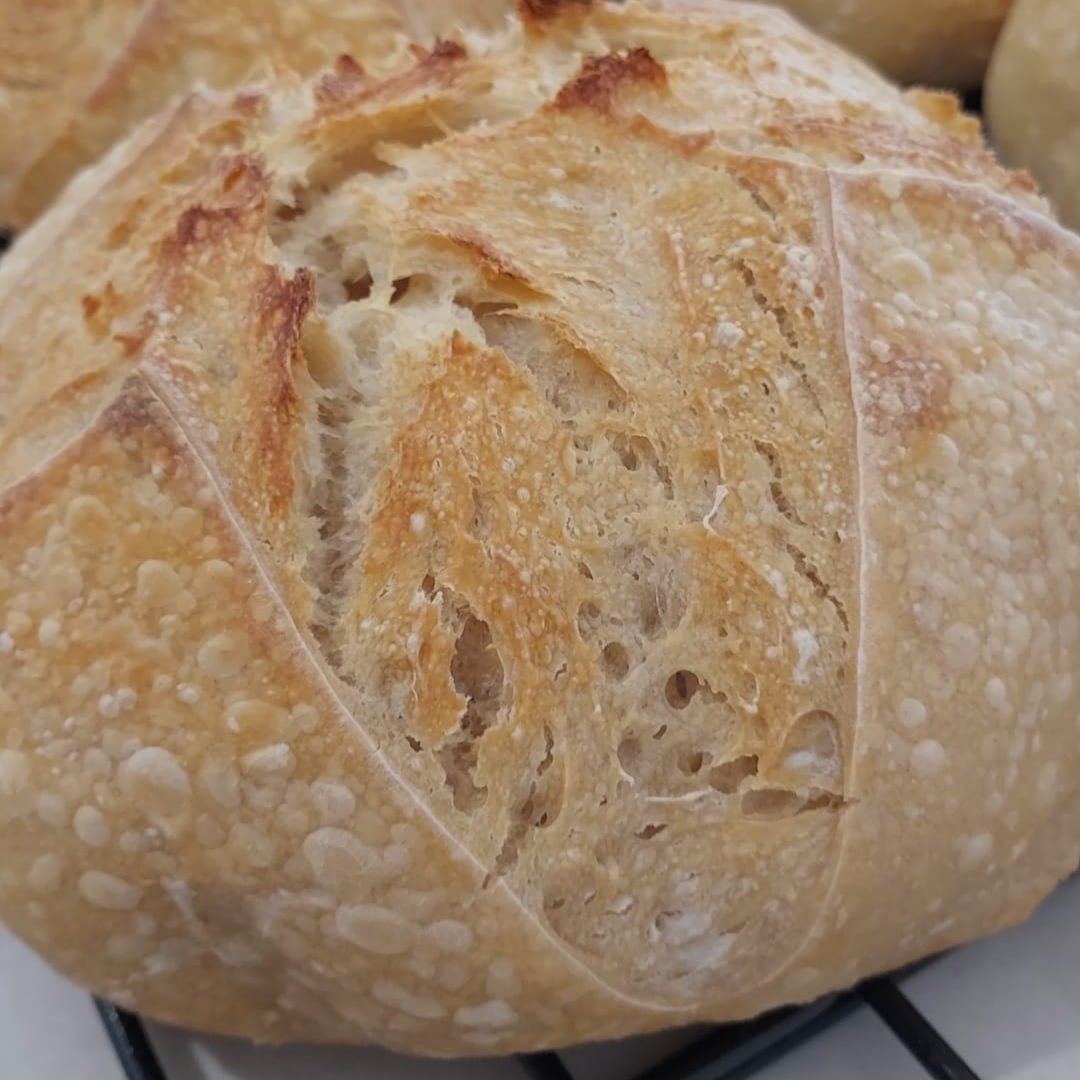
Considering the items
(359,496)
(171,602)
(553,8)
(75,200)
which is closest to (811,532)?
(359,496)

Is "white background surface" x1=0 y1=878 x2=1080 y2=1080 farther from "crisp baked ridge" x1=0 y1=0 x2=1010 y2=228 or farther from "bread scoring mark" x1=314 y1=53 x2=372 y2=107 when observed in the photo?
"crisp baked ridge" x1=0 y1=0 x2=1010 y2=228

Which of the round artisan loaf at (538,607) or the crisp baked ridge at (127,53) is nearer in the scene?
the round artisan loaf at (538,607)

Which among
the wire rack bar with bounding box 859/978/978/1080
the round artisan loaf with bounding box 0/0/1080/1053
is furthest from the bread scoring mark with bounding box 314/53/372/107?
the wire rack bar with bounding box 859/978/978/1080

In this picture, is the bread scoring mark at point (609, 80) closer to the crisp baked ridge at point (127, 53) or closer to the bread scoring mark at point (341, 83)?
the bread scoring mark at point (341, 83)

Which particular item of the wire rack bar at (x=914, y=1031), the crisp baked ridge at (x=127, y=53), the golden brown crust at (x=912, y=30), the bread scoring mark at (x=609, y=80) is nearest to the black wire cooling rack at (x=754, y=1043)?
the wire rack bar at (x=914, y=1031)

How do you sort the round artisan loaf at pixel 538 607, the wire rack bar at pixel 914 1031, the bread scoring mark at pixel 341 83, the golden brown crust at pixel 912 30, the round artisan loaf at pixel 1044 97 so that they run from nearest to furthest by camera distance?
the round artisan loaf at pixel 538 607, the wire rack bar at pixel 914 1031, the bread scoring mark at pixel 341 83, the round artisan loaf at pixel 1044 97, the golden brown crust at pixel 912 30

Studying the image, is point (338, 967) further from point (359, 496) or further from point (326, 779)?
point (359, 496)

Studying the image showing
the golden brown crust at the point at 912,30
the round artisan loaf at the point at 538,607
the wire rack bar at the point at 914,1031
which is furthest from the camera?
the golden brown crust at the point at 912,30
